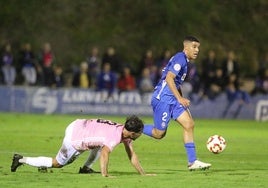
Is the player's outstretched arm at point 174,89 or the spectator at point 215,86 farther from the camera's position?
the spectator at point 215,86

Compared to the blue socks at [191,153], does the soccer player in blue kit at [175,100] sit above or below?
above

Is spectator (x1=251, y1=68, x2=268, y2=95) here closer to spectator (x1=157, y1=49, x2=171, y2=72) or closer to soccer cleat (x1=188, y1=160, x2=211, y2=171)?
spectator (x1=157, y1=49, x2=171, y2=72)

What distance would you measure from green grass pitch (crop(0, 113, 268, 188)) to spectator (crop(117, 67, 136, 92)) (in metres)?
4.66

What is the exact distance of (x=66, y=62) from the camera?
42.9 meters

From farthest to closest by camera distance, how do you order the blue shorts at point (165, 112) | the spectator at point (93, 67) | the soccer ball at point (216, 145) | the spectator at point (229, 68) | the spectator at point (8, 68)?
the spectator at point (93, 67), the spectator at point (229, 68), the spectator at point (8, 68), the soccer ball at point (216, 145), the blue shorts at point (165, 112)

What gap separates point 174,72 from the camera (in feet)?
54.4

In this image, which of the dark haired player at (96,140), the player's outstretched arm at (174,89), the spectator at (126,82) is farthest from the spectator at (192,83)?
the dark haired player at (96,140)

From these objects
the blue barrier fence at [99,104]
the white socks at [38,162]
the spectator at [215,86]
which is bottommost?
the white socks at [38,162]

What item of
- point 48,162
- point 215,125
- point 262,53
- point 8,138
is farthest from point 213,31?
point 48,162

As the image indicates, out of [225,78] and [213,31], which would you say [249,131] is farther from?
[213,31]

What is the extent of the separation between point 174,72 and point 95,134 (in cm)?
251

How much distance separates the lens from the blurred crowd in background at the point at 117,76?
3691 cm

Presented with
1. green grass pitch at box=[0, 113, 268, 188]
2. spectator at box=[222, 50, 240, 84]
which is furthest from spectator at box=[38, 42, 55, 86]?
spectator at box=[222, 50, 240, 84]

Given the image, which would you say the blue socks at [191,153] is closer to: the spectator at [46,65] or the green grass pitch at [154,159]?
the green grass pitch at [154,159]
